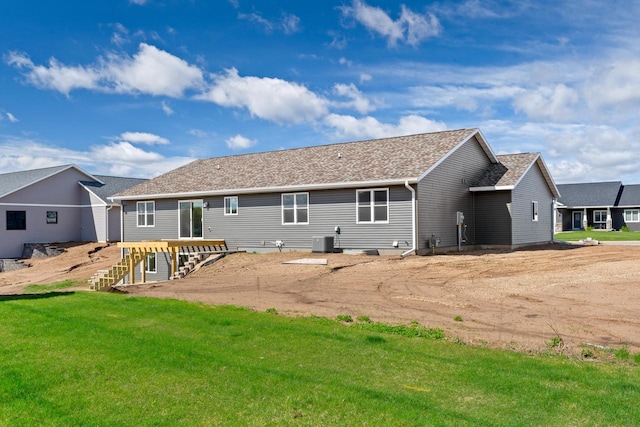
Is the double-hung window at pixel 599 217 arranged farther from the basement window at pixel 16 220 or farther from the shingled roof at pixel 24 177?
the basement window at pixel 16 220

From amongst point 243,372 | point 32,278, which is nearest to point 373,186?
point 243,372

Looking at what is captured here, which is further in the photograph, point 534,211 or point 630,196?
point 630,196

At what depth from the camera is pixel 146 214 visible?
29156mm

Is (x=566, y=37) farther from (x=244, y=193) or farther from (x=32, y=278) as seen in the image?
(x=32, y=278)

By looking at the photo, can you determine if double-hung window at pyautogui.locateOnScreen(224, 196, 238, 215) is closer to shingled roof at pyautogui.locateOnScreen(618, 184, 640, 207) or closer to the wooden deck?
the wooden deck

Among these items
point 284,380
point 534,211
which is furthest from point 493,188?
point 284,380

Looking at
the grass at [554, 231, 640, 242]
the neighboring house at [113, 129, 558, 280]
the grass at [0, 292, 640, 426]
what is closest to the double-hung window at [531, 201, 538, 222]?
the neighboring house at [113, 129, 558, 280]

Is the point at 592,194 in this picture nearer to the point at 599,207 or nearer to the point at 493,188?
the point at 599,207

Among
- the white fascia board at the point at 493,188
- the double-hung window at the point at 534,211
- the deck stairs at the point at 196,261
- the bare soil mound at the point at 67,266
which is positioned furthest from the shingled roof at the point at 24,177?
the double-hung window at the point at 534,211

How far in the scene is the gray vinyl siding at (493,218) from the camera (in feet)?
80.8

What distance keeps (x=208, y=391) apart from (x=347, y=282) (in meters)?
10.1

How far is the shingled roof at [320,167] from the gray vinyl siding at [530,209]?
2.19 meters

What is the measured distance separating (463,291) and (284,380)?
8.15 meters

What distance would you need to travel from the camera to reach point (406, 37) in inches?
758
